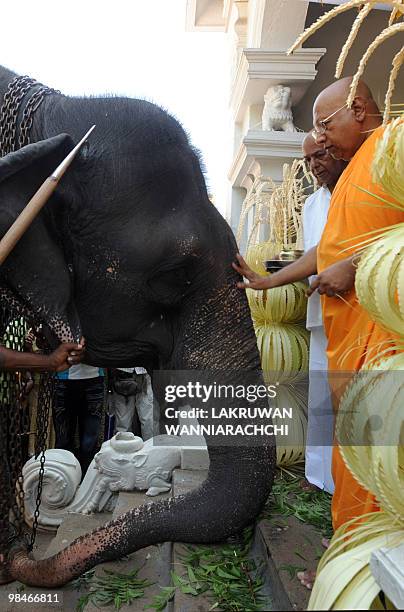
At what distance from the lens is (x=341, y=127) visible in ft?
6.77

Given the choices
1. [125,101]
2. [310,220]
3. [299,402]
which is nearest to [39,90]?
[125,101]

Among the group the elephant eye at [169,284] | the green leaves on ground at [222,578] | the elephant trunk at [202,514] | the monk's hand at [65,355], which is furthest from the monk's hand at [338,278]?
the green leaves on ground at [222,578]

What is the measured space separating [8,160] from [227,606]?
136 centimetres

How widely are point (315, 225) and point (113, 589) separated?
176 centimetres

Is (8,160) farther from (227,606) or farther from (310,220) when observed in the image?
(310,220)

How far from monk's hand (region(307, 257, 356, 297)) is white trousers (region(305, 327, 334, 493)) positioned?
0.79 meters

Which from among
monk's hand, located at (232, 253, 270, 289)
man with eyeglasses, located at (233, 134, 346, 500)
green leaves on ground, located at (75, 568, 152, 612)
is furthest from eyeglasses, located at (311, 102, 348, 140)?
green leaves on ground, located at (75, 568, 152, 612)

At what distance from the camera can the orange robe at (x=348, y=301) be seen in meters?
1.64

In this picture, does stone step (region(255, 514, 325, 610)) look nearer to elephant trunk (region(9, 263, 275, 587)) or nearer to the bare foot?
the bare foot

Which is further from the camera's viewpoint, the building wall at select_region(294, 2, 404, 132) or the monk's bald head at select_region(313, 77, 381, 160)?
the building wall at select_region(294, 2, 404, 132)

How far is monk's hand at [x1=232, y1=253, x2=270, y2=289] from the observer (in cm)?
175

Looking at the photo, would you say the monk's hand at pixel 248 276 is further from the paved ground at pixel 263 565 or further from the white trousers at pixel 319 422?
the paved ground at pixel 263 565

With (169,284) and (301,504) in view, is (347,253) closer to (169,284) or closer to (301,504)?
(169,284)

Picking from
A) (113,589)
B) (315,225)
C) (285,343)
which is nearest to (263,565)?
(113,589)
